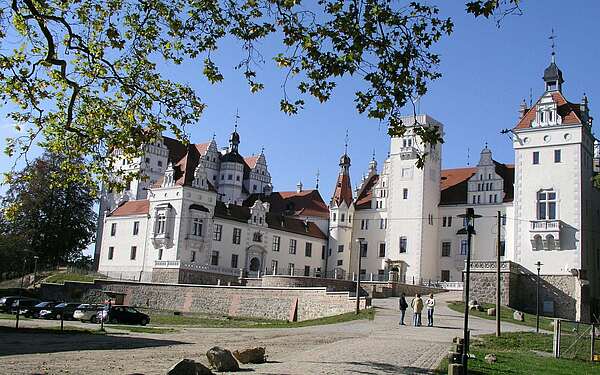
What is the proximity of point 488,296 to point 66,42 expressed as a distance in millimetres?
38418

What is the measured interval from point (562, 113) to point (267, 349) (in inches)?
1506

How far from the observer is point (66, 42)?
51.2ft

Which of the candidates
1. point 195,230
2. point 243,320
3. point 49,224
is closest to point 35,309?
point 243,320

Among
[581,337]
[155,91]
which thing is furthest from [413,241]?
[155,91]

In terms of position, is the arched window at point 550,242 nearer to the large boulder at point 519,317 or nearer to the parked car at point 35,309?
the large boulder at point 519,317

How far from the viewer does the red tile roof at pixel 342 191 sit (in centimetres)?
7203

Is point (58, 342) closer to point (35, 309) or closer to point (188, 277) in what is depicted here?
point (35, 309)

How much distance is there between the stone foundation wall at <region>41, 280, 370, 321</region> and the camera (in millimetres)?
42812

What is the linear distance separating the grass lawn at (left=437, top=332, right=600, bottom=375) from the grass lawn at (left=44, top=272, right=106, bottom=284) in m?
45.9

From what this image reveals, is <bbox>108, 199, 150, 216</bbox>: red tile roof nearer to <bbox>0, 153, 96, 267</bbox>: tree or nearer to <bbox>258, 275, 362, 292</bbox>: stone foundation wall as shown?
<bbox>0, 153, 96, 267</bbox>: tree

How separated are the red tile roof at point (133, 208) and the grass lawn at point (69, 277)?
21.9 ft

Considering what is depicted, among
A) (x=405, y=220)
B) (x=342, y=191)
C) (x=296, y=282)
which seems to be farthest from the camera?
(x=342, y=191)

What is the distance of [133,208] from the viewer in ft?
221

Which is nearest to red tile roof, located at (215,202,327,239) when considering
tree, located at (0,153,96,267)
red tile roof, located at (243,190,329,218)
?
red tile roof, located at (243,190,329,218)
